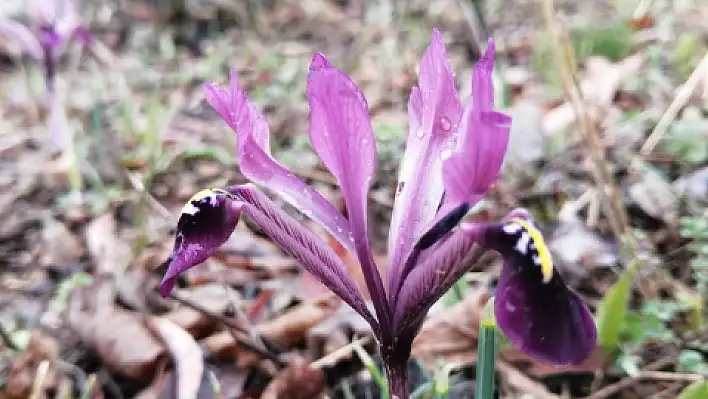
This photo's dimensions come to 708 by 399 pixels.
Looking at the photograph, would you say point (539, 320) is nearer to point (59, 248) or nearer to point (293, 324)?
point (293, 324)

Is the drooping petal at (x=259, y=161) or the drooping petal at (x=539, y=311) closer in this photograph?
the drooping petal at (x=539, y=311)

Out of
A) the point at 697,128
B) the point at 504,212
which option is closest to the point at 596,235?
the point at 504,212

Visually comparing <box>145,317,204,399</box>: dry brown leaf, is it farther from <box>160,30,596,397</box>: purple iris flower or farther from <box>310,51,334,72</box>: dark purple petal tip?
<box>310,51,334,72</box>: dark purple petal tip

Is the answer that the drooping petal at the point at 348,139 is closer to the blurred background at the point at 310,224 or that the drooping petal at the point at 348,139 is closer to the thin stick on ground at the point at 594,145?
the blurred background at the point at 310,224

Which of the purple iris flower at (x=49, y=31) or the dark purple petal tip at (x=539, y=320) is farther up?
the dark purple petal tip at (x=539, y=320)

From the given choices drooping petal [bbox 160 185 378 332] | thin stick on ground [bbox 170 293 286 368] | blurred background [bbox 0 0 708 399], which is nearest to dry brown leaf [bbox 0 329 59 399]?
blurred background [bbox 0 0 708 399]

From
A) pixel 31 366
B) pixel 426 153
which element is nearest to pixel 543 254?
pixel 426 153

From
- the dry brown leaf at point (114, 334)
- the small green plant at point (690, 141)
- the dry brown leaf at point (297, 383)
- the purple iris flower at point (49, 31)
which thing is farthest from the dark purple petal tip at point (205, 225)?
the purple iris flower at point (49, 31)
